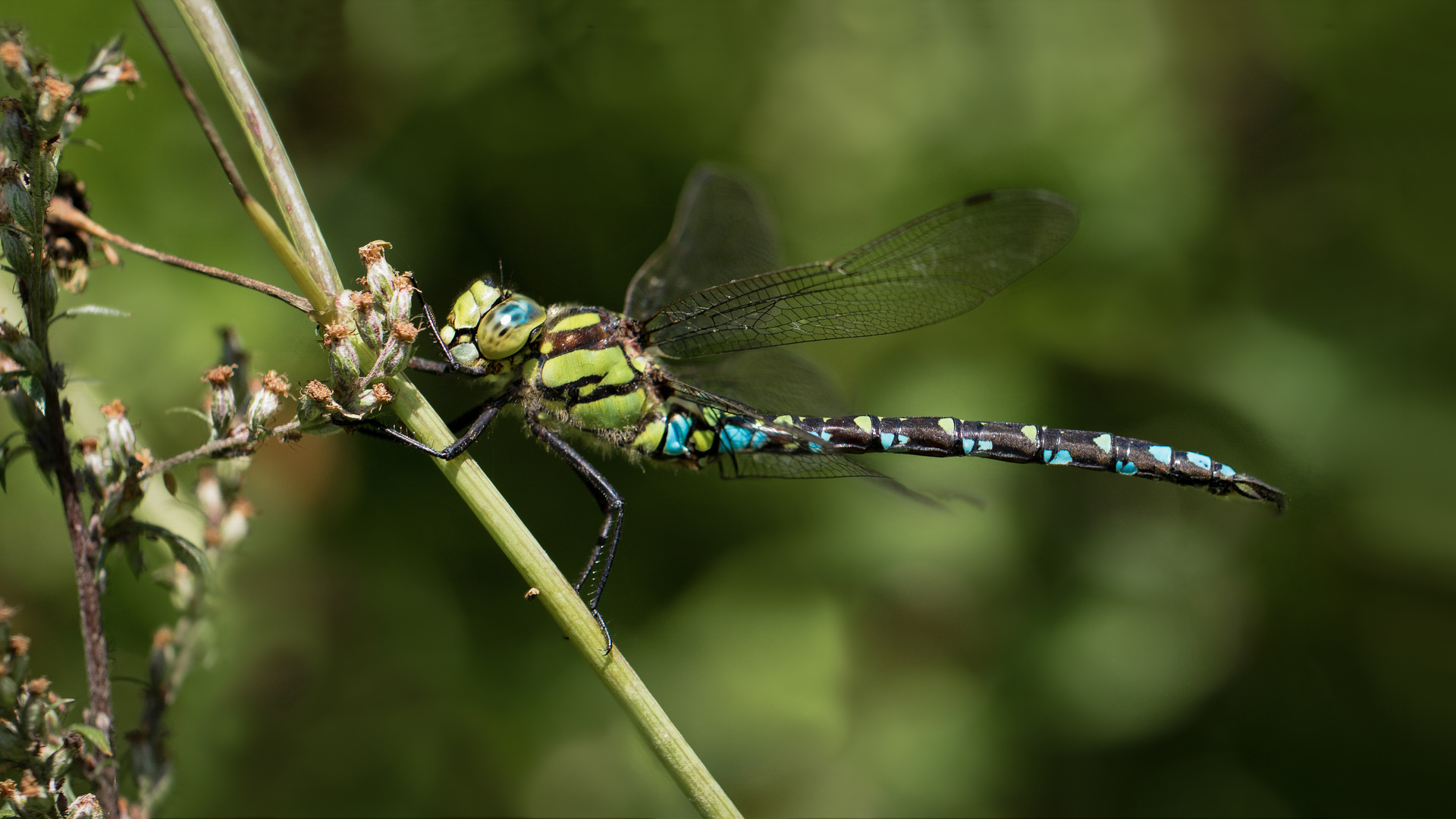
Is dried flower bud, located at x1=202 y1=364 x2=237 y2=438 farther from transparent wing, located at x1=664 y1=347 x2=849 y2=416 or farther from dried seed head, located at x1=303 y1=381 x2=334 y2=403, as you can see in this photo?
transparent wing, located at x1=664 y1=347 x2=849 y2=416

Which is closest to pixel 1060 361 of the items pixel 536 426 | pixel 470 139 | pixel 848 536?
pixel 848 536

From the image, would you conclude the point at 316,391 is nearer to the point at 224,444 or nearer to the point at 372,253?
the point at 224,444

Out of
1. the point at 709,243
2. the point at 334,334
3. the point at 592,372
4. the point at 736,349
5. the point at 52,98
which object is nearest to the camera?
the point at 52,98

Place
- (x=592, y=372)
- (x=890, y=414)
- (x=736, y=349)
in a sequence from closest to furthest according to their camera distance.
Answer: (x=592, y=372), (x=736, y=349), (x=890, y=414)

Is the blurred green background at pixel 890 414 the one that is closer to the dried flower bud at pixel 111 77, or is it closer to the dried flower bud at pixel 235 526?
the dried flower bud at pixel 235 526

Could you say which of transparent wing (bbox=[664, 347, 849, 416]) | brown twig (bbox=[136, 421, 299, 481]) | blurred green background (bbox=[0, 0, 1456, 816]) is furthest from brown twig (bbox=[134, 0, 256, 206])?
transparent wing (bbox=[664, 347, 849, 416])

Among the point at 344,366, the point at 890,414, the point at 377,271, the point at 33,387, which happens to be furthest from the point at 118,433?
the point at 890,414

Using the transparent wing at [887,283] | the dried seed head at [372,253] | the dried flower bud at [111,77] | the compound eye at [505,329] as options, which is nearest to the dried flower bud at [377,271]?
the dried seed head at [372,253]
